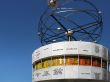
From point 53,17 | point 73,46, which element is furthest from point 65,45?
point 53,17

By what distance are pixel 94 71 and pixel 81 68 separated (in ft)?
8.71

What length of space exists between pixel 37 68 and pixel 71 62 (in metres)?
8.36

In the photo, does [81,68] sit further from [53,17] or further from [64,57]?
[53,17]

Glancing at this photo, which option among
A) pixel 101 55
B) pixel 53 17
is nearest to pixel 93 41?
pixel 101 55

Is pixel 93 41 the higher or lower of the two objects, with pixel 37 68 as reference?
higher

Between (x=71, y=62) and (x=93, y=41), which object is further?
(x=93, y=41)

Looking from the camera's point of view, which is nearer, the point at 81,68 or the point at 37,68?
the point at 81,68

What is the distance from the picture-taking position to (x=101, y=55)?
235 feet

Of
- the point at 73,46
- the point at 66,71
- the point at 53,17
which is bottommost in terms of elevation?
the point at 66,71

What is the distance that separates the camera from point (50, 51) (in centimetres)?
7081

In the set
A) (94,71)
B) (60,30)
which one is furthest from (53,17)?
(94,71)

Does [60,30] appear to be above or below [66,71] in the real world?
above

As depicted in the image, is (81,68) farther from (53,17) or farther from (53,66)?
(53,17)

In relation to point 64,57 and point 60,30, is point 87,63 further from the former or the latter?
point 60,30
